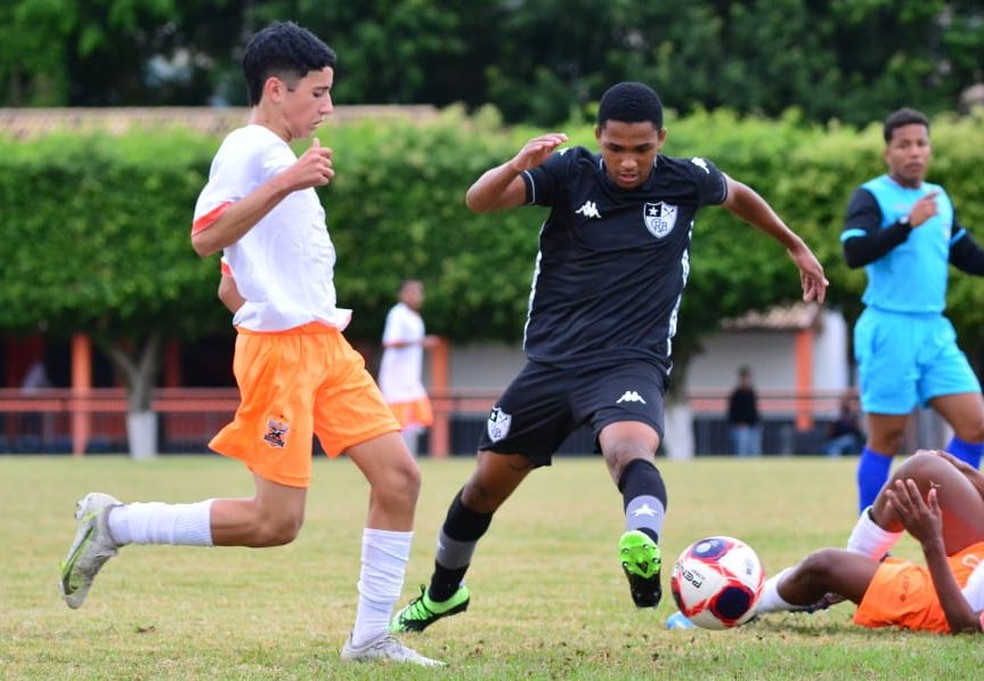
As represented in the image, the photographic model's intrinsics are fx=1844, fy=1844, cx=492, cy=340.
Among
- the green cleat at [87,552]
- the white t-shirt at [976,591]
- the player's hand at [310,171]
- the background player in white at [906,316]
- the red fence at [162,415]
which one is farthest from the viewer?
the red fence at [162,415]

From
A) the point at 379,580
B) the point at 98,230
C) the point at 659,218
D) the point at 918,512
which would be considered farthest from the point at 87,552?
the point at 98,230

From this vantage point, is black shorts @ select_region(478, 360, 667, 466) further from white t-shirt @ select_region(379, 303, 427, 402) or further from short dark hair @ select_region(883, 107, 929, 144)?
white t-shirt @ select_region(379, 303, 427, 402)

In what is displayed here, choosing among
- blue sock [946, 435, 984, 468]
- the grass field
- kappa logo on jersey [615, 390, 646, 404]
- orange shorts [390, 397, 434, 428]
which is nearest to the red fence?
orange shorts [390, 397, 434, 428]

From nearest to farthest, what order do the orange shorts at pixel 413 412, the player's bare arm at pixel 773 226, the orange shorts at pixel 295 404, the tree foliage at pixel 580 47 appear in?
the orange shorts at pixel 295 404 → the player's bare arm at pixel 773 226 → the orange shorts at pixel 413 412 → the tree foliage at pixel 580 47

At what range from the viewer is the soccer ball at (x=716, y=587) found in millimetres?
7230

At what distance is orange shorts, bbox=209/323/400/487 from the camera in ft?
22.2

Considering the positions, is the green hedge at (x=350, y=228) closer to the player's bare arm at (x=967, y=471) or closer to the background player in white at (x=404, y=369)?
the background player in white at (x=404, y=369)

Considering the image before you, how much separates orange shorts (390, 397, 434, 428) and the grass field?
258 inches

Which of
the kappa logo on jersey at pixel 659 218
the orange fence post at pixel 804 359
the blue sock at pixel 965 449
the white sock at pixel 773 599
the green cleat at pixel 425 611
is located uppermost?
the kappa logo on jersey at pixel 659 218

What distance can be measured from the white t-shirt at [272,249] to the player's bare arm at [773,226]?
1911mm

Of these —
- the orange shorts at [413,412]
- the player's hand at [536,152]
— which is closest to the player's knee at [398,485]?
the player's hand at [536,152]

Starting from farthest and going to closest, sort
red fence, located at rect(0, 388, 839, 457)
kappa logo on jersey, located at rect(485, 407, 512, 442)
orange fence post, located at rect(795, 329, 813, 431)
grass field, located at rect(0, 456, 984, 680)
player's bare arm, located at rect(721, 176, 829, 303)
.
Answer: orange fence post, located at rect(795, 329, 813, 431) < red fence, located at rect(0, 388, 839, 457) < player's bare arm, located at rect(721, 176, 829, 303) < kappa logo on jersey, located at rect(485, 407, 512, 442) < grass field, located at rect(0, 456, 984, 680)

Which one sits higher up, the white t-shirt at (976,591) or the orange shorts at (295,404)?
the orange shorts at (295,404)

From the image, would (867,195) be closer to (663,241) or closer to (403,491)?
(663,241)
